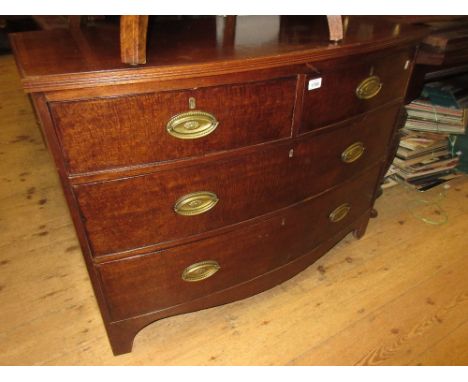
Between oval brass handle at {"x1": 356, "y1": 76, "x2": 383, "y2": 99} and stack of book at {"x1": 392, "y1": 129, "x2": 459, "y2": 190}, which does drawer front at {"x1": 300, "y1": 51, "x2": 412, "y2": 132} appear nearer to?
oval brass handle at {"x1": 356, "y1": 76, "x2": 383, "y2": 99}

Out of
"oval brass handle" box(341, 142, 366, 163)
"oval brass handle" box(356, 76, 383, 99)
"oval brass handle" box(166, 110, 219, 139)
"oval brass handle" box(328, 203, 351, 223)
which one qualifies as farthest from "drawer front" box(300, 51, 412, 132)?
"oval brass handle" box(328, 203, 351, 223)

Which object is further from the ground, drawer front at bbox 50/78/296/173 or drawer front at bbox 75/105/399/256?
drawer front at bbox 50/78/296/173

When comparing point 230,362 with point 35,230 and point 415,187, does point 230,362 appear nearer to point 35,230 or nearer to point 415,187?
point 35,230

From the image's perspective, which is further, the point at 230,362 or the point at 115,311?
the point at 230,362

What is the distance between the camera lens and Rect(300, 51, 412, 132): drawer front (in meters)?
0.97

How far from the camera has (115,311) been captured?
107 centimetres

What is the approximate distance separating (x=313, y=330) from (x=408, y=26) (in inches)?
45.6

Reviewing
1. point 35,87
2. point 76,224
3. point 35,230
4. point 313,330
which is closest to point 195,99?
point 35,87

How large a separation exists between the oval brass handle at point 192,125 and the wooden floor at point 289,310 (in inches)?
32.8

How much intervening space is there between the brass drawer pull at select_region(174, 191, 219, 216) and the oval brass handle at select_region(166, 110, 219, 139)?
18cm

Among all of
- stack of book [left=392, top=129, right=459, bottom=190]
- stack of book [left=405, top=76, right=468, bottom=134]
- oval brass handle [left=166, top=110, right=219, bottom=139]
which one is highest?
stack of book [left=405, top=76, right=468, bottom=134]

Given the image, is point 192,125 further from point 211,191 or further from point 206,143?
point 211,191

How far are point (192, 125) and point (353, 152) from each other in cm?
67

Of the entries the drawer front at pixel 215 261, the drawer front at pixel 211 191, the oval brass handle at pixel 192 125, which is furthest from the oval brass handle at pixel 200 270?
the oval brass handle at pixel 192 125
